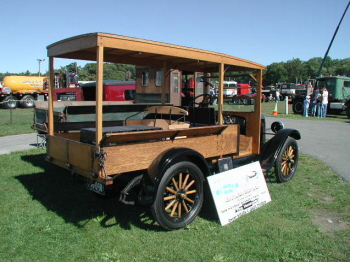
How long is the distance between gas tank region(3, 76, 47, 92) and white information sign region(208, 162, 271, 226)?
993 inches

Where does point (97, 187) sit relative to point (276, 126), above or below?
below

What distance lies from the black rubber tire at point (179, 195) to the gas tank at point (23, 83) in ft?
83.0

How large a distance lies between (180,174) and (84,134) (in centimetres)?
134

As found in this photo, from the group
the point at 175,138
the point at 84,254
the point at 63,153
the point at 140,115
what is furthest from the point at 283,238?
the point at 140,115

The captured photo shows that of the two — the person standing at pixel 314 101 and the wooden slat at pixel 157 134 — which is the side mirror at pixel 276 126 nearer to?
the wooden slat at pixel 157 134

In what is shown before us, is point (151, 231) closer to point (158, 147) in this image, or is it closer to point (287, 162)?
point (158, 147)

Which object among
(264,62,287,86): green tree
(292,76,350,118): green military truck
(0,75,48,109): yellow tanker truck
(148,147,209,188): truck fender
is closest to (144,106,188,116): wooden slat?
(148,147,209,188): truck fender

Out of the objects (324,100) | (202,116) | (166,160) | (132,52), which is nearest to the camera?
(166,160)

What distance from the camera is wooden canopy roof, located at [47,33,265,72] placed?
3.29 m

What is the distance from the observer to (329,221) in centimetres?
404

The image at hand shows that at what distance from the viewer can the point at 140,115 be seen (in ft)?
23.5

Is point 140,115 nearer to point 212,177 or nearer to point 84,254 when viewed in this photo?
point 212,177

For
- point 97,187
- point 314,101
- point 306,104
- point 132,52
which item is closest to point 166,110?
point 132,52

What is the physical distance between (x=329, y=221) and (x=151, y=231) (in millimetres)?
2242
